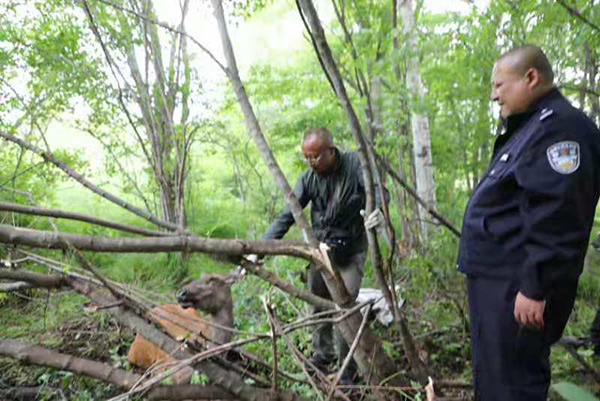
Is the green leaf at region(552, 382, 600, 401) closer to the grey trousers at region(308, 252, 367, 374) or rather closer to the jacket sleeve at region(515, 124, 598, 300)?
the jacket sleeve at region(515, 124, 598, 300)

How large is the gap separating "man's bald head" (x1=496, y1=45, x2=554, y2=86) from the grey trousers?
1.78 meters

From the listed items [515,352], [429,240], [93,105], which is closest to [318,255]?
[515,352]

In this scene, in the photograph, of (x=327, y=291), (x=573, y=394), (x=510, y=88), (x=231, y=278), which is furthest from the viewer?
(x=327, y=291)

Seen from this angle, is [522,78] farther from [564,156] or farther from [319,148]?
[319,148]

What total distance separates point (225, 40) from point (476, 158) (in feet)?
15.6

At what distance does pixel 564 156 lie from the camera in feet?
4.57

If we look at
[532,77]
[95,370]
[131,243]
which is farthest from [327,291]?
[532,77]

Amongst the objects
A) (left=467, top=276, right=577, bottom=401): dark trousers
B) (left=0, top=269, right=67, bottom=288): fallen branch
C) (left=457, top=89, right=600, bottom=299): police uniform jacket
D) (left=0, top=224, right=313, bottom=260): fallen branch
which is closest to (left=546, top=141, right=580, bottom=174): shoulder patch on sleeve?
(left=457, top=89, right=600, bottom=299): police uniform jacket

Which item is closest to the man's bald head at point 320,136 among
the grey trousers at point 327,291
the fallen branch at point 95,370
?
the grey trousers at point 327,291

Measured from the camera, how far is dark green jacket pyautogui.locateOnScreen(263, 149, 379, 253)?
277 cm

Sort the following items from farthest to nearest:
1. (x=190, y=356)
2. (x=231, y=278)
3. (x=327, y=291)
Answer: (x=327, y=291) → (x=231, y=278) → (x=190, y=356)

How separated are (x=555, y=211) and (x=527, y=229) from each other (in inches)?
5.0

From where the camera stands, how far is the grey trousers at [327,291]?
2912 millimetres

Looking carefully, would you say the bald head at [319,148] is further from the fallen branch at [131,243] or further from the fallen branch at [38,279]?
the fallen branch at [38,279]
